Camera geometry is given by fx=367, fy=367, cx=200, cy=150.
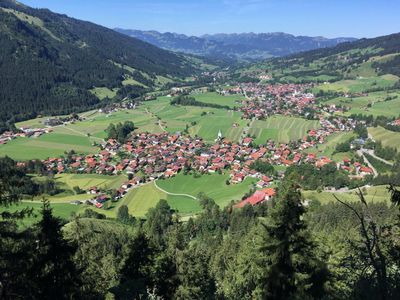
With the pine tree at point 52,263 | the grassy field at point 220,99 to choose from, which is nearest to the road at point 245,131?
the grassy field at point 220,99

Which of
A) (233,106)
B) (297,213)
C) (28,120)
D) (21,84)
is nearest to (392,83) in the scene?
(233,106)

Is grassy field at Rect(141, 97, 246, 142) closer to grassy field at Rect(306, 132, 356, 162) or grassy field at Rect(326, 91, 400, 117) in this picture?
grassy field at Rect(306, 132, 356, 162)

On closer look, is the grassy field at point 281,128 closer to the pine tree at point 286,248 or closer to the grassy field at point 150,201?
the grassy field at point 150,201

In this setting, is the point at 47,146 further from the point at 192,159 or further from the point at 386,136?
the point at 386,136

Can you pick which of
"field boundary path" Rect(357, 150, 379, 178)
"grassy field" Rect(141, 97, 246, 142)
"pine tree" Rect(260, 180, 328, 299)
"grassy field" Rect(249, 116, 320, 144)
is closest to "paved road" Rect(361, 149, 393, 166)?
"field boundary path" Rect(357, 150, 379, 178)

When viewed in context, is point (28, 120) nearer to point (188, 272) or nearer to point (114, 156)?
point (114, 156)

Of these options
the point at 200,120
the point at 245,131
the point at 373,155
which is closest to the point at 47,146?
the point at 200,120
